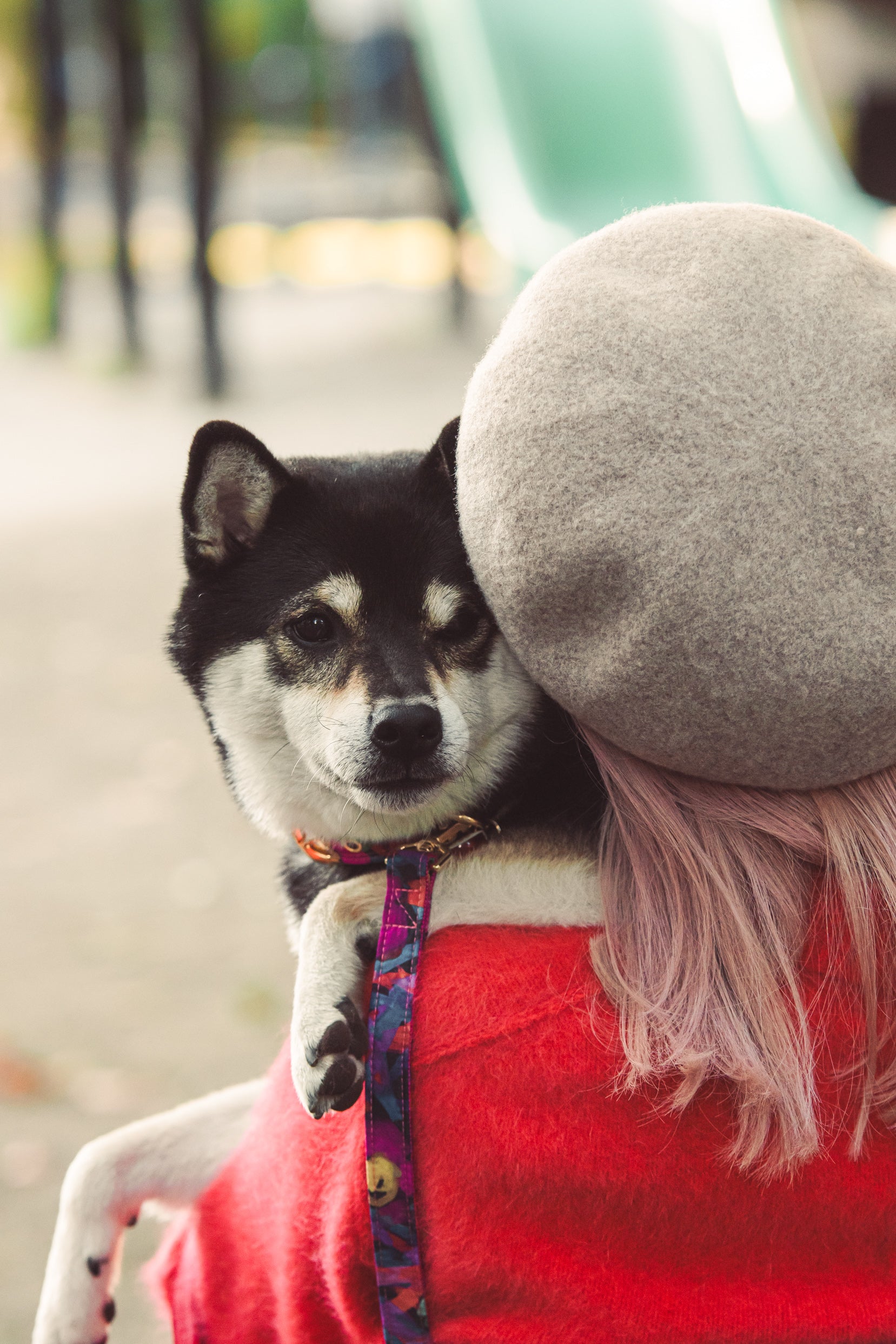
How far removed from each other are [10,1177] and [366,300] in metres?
11.6

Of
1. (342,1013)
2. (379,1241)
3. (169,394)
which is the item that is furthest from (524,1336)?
(169,394)

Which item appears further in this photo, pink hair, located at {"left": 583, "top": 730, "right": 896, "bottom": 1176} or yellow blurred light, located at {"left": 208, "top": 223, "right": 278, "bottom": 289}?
yellow blurred light, located at {"left": 208, "top": 223, "right": 278, "bottom": 289}

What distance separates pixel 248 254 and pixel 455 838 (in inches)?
615

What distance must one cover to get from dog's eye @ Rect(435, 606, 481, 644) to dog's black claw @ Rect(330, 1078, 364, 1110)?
0.58 meters

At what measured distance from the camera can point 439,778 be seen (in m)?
1.47

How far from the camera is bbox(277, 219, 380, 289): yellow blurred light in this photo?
1501 centimetres

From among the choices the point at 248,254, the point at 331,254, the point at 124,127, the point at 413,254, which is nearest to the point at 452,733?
the point at 124,127

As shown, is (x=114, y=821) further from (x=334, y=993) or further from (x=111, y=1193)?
(x=334, y=993)

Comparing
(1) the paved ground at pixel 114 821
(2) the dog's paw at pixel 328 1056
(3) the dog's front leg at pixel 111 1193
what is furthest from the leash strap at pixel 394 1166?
(1) the paved ground at pixel 114 821

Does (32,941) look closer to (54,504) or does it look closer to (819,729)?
(819,729)

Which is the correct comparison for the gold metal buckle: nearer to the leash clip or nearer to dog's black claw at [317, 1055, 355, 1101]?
the leash clip

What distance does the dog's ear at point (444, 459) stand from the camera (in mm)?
1532

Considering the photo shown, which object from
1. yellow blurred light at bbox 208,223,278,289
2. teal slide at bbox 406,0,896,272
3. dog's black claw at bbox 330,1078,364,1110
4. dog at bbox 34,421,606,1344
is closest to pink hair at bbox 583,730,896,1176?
dog at bbox 34,421,606,1344

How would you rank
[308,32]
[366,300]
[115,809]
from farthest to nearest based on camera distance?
1. [308,32]
2. [366,300]
3. [115,809]
